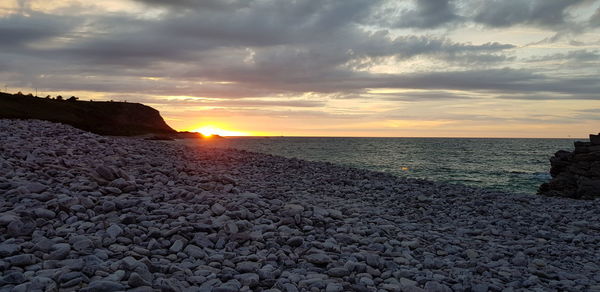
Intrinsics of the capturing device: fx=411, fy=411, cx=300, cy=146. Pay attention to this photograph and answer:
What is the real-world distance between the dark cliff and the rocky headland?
37077 millimetres

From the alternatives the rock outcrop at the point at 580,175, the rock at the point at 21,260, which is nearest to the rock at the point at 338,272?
the rock at the point at 21,260

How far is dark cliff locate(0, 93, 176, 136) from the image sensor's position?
188 ft

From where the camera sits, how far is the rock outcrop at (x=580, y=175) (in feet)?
66.7

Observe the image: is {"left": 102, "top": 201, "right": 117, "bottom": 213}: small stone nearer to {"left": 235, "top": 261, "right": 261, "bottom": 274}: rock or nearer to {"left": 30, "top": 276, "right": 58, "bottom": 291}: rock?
{"left": 30, "top": 276, "right": 58, "bottom": 291}: rock

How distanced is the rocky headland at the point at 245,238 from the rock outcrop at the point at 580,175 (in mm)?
8718

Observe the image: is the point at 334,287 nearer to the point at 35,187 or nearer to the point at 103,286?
the point at 103,286

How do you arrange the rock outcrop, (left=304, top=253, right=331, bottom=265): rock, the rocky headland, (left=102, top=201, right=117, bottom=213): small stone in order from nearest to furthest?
the rocky headland < (left=304, top=253, right=331, bottom=265): rock < (left=102, top=201, right=117, bottom=213): small stone < the rock outcrop

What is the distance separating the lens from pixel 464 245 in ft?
27.9

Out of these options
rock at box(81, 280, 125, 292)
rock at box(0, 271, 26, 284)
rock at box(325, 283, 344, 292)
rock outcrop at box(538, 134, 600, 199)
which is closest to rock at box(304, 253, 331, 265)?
rock at box(325, 283, 344, 292)

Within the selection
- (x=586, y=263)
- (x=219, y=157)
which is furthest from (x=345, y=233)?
A: (x=219, y=157)

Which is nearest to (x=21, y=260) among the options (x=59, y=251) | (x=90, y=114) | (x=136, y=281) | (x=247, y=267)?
(x=59, y=251)

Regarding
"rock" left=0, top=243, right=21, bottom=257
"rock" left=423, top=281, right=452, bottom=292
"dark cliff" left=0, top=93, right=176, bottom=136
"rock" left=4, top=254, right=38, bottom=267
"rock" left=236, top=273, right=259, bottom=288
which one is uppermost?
"dark cliff" left=0, top=93, right=176, bottom=136

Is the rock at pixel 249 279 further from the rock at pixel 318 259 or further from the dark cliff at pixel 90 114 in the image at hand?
the dark cliff at pixel 90 114

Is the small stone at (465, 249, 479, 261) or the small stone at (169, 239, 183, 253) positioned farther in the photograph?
the small stone at (465, 249, 479, 261)
